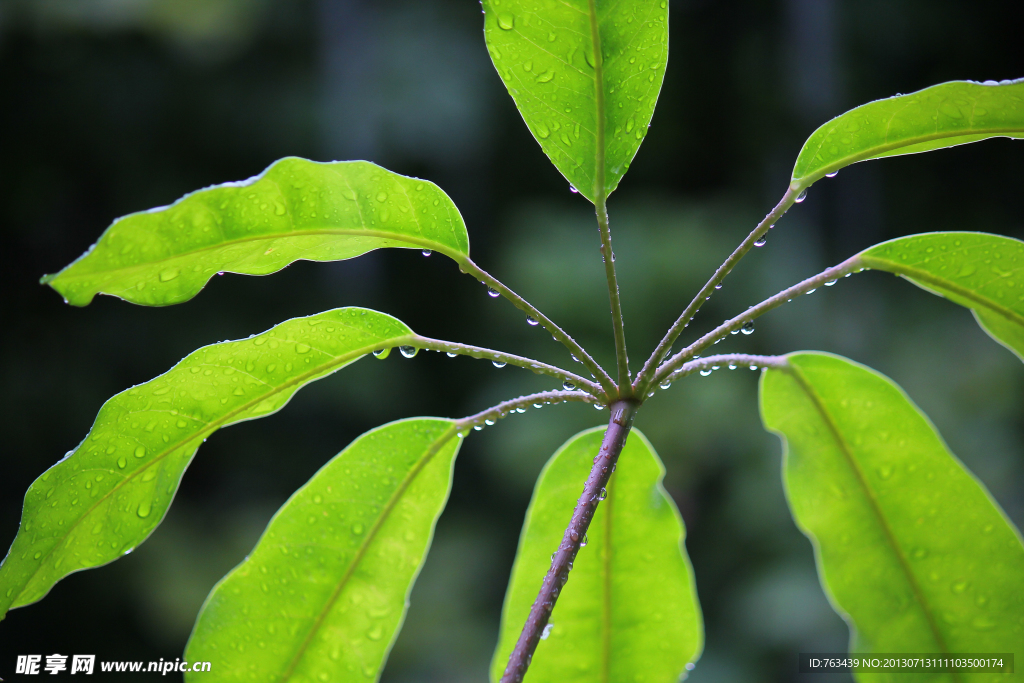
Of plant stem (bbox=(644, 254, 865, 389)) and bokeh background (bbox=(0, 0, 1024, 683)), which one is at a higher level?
bokeh background (bbox=(0, 0, 1024, 683))

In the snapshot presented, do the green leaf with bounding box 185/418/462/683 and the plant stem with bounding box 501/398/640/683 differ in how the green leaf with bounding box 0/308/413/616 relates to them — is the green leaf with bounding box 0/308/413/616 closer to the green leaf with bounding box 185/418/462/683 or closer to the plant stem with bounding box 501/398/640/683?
the green leaf with bounding box 185/418/462/683

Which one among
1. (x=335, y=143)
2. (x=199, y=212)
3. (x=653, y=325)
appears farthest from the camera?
(x=335, y=143)

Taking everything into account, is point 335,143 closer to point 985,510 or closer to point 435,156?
point 435,156

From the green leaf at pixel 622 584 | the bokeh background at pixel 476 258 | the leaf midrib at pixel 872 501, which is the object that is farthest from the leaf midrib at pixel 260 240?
the bokeh background at pixel 476 258

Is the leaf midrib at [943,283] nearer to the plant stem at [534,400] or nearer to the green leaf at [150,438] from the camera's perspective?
the plant stem at [534,400]

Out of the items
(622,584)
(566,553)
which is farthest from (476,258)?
(566,553)

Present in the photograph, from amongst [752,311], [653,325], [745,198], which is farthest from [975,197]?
[752,311]

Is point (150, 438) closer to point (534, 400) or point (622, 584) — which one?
point (534, 400)

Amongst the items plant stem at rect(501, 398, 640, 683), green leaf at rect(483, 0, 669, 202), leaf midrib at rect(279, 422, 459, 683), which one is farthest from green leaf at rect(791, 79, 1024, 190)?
leaf midrib at rect(279, 422, 459, 683)
